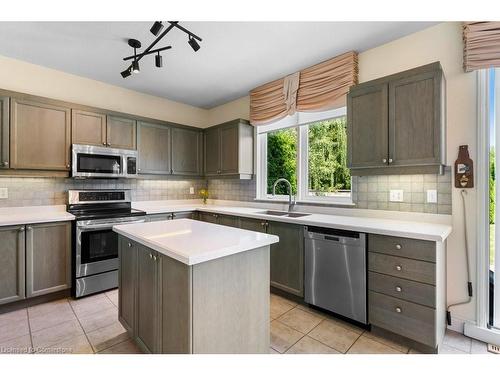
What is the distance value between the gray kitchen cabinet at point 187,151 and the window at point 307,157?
3.54 ft

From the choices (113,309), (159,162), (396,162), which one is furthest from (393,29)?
(113,309)

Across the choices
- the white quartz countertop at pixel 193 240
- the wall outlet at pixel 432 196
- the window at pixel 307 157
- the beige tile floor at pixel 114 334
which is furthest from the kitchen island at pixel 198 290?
the window at pixel 307 157

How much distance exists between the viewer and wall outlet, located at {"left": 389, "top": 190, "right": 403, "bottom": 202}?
2.38 metres

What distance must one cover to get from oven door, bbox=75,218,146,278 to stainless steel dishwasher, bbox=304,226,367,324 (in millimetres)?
2215

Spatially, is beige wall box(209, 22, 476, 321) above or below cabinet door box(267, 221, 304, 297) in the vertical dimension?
above

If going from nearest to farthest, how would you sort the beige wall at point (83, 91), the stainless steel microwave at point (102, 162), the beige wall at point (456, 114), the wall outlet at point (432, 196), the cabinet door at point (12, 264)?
the beige wall at point (456, 114), the wall outlet at point (432, 196), the cabinet door at point (12, 264), the beige wall at point (83, 91), the stainless steel microwave at point (102, 162)

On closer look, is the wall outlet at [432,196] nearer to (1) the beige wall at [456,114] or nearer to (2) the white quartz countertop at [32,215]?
(1) the beige wall at [456,114]

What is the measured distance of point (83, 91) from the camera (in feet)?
10.8

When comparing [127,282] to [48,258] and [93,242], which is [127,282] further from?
[48,258]

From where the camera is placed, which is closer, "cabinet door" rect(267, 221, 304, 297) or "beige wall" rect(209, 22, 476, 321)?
A: "beige wall" rect(209, 22, 476, 321)

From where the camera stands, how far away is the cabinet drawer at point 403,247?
1766mm

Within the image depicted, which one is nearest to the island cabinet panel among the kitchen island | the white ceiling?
the kitchen island

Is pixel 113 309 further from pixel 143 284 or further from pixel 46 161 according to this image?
pixel 46 161

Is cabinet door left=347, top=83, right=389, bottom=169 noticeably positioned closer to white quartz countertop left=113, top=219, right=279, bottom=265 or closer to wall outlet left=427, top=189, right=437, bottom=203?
wall outlet left=427, top=189, right=437, bottom=203
